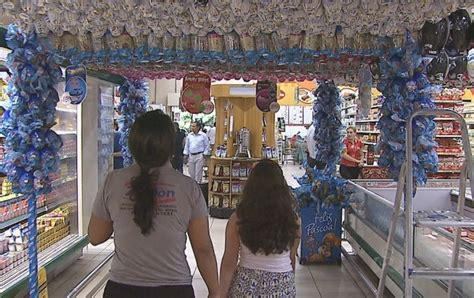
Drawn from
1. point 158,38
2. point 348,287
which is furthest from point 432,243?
point 158,38

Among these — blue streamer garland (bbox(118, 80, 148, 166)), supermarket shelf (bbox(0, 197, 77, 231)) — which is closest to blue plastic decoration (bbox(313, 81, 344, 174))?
blue streamer garland (bbox(118, 80, 148, 166))

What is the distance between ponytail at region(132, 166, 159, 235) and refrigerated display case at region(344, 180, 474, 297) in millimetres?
2250

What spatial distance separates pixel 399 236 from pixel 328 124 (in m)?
2.87

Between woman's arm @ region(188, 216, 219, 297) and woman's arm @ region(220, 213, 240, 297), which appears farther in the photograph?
woman's arm @ region(220, 213, 240, 297)

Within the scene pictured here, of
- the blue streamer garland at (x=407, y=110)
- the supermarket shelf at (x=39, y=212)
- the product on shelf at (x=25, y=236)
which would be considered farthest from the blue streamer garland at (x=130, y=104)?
the blue streamer garland at (x=407, y=110)

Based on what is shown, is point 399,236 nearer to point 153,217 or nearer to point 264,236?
point 264,236

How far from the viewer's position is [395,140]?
386 centimetres

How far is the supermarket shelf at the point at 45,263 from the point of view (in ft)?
13.0

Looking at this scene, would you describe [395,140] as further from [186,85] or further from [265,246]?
[186,85]

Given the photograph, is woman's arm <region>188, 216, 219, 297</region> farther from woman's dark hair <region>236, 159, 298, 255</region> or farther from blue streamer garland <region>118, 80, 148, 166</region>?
blue streamer garland <region>118, 80, 148, 166</region>

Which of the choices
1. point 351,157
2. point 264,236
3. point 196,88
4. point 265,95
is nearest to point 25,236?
point 196,88

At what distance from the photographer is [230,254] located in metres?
2.72

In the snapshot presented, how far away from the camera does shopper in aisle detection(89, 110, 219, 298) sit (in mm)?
2143

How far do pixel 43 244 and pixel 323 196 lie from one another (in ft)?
10.2
